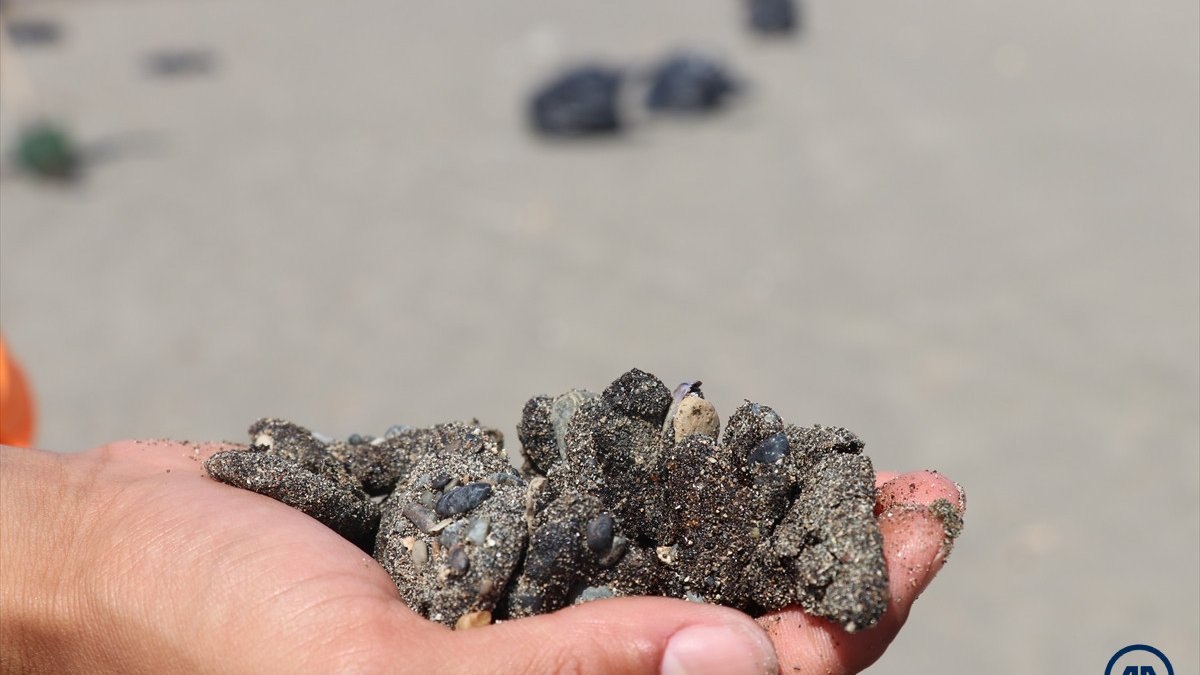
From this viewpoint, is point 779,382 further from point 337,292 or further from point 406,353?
point 337,292

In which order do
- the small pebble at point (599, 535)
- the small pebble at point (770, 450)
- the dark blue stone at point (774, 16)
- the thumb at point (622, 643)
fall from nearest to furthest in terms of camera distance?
the thumb at point (622, 643) < the small pebble at point (599, 535) < the small pebble at point (770, 450) < the dark blue stone at point (774, 16)

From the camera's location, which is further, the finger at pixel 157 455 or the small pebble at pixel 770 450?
the finger at pixel 157 455

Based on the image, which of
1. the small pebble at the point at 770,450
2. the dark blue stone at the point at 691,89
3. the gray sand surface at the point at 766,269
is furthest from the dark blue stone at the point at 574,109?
the small pebble at the point at 770,450

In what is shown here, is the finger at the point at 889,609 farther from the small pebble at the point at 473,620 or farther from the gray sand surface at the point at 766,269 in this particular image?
the gray sand surface at the point at 766,269

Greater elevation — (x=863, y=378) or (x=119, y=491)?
(x=863, y=378)

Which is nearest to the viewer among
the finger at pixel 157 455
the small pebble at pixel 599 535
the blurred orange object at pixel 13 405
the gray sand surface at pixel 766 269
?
the small pebble at pixel 599 535

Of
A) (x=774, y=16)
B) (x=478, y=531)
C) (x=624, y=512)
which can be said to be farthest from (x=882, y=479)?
(x=774, y=16)

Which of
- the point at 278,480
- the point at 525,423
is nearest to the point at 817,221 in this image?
the point at 525,423
